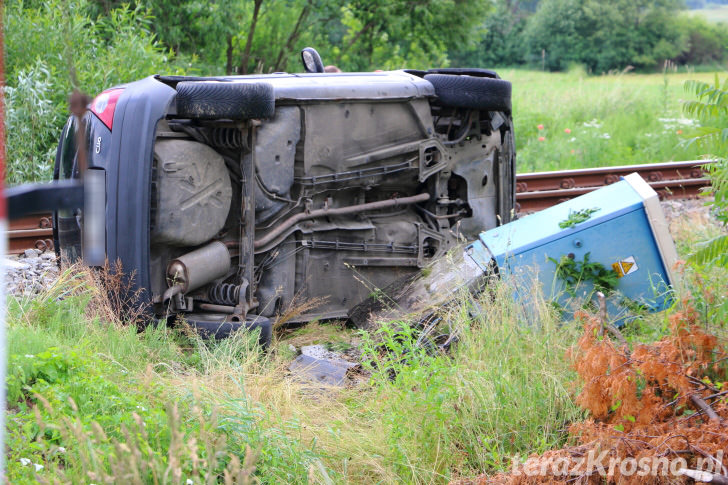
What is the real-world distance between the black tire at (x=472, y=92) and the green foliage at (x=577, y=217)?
1324mm

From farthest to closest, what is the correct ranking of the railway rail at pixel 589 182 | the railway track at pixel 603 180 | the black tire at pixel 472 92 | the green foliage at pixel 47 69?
the railway track at pixel 603 180 < the railway rail at pixel 589 182 < the green foliage at pixel 47 69 < the black tire at pixel 472 92

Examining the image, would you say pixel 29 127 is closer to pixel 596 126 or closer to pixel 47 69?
pixel 47 69

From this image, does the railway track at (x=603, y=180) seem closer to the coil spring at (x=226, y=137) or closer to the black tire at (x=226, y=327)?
the coil spring at (x=226, y=137)

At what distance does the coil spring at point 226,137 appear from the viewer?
5.68m

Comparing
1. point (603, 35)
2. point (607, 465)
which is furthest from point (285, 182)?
point (603, 35)

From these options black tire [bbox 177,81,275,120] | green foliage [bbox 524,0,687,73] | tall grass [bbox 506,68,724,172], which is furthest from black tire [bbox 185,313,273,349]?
green foliage [bbox 524,0,687,73]

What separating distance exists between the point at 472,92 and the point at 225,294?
8.67 feet

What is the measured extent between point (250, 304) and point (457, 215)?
2.18 m

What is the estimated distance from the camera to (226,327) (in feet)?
17.9

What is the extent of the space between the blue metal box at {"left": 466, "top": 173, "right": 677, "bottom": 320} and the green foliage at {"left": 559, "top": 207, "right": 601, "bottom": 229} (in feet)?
0.05

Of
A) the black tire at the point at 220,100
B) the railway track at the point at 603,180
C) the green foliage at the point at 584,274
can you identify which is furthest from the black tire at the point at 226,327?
the railway track at the point at 603,180

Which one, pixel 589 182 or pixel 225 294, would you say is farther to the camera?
pixel 589 182

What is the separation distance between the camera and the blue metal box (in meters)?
5.50

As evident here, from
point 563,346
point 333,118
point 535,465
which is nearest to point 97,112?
point 333,118
